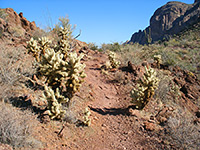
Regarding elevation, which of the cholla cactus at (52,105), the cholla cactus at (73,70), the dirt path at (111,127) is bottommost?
the dirt path at (111,127)

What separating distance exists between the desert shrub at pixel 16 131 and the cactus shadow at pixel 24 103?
75 centimetres

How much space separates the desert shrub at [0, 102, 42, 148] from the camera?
2.63 metres

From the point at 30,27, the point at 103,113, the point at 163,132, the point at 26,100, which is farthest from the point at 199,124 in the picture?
the point at 30,27

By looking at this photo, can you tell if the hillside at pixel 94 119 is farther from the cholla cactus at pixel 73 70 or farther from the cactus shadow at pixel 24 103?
the cholla cactus at pixel 73 70

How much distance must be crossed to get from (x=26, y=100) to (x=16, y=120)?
1.26 metres

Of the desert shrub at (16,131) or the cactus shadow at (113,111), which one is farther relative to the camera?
the cactus shadow at (113,111)

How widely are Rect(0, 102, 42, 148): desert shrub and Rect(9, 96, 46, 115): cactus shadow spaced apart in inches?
29.7

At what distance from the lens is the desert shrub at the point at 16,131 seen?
104 inches

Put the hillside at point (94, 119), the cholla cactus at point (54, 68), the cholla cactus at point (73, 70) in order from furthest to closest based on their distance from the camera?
the cholla cactus at point (54, 68) < the cholla cactus at point (73, 70) < the hillside at point (94, 119)

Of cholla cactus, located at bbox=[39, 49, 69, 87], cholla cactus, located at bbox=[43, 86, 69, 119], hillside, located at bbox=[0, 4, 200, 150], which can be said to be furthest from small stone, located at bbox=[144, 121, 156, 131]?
cholla cactus, located at bbox=[39, 49, 69, 87]

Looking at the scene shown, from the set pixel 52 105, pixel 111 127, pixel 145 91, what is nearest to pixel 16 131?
pixel 52 105

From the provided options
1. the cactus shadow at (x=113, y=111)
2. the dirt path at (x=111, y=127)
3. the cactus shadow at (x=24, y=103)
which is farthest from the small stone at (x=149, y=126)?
the cactus shadow at (x=24, y=103)

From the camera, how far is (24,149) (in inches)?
104

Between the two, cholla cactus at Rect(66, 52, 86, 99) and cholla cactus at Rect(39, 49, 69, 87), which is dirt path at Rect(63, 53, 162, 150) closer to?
cholla cactus at Rect(66, 52, 86, 99)
